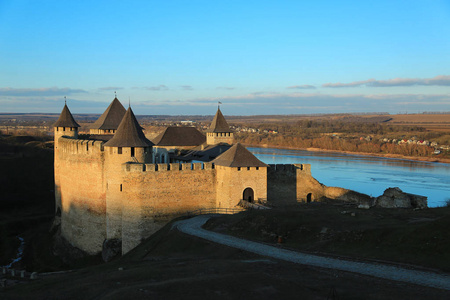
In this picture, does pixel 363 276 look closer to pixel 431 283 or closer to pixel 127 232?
pixel 431 283

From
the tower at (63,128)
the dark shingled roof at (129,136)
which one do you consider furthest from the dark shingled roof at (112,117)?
the dark shingled roof at (129,136)

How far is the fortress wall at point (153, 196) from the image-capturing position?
60.3 feet

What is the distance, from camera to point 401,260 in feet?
34.1

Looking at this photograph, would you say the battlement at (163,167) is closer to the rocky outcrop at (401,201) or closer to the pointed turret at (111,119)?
the rocky outcrop at (401,201)

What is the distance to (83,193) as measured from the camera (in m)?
22.7

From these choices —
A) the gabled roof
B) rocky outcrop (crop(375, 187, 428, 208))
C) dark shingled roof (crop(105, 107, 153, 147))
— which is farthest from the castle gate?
the gabled roof

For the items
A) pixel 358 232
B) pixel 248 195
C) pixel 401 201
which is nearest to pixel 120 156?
pixel 248 195

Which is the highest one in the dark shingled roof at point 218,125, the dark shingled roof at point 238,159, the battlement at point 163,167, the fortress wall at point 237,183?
the dark shingled roof at point 218,125

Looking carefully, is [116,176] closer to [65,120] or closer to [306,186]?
[306,186]

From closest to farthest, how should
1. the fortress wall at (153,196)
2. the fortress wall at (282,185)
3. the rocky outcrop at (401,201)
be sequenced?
the fortress wall at (153,196), the rocky outcrop at (401,201), the fortress wall at (282,185)

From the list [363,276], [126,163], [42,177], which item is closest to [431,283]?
[363,276]

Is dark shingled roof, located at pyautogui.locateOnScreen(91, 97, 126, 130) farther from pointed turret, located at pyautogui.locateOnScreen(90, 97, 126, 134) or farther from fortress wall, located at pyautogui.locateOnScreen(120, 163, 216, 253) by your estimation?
fortress wall, located at pyautogui.locateOnScreen(120, 163, 216, 253)

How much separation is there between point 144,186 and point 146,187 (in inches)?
3.9

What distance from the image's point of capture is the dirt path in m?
9.06
